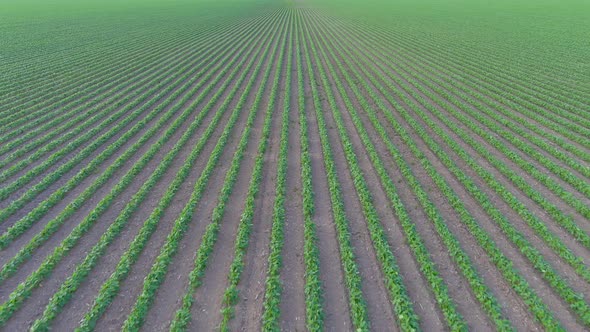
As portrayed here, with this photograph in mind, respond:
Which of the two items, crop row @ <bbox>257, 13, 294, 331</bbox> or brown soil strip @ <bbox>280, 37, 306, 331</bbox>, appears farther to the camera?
brown soil strip @ <bbox>280, 37, 306, 331</bbox>

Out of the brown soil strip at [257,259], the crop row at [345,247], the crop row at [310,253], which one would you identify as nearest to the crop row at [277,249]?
the brown soil strip at [257,259]

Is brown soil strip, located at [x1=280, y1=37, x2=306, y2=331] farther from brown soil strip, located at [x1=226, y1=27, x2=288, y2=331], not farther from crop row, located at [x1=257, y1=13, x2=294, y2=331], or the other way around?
brown soil strip, located at [x1=226, y1=27, x2=288, y2=331]

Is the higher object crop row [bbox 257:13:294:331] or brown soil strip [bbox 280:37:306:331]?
crop row [bbox 257:13:294:331]

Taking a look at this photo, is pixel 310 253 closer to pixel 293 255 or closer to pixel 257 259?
pixel 293 255

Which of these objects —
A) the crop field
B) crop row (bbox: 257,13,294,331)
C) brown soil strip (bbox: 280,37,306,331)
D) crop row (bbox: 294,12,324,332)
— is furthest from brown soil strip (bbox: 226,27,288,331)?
crop row (bbox: 294,12,324,332)

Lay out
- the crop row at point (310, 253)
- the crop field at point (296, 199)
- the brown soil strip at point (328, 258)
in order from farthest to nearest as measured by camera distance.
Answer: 1. the crop field at point (296, 199)
2. the brown soil strip at point (328, 258)
3. the crop row at point (310, 253)

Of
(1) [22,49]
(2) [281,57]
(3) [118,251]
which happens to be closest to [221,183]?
(3) [118,251]

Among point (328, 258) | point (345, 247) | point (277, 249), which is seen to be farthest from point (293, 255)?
point (345, 247)

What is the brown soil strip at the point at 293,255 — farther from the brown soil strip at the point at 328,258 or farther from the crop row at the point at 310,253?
the brown soil strip at the point at 328,258

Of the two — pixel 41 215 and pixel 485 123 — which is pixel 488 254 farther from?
pixel 41 215

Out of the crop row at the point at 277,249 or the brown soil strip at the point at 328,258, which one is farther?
the brown soil strip at the point at 328,258
